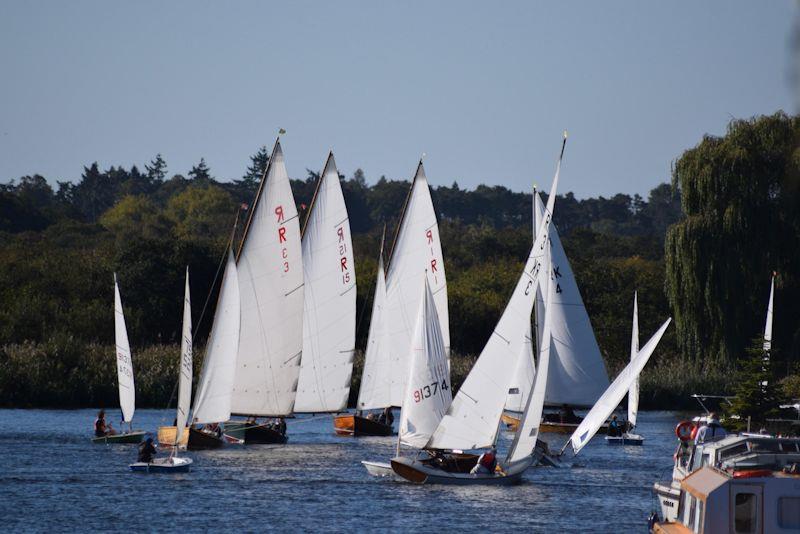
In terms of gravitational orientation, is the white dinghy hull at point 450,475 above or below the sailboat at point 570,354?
below

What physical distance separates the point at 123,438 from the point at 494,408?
52.4 feet

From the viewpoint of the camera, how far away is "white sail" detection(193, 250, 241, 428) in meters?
52.6

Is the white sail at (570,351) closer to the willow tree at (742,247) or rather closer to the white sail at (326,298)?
the white sail at (326,298)

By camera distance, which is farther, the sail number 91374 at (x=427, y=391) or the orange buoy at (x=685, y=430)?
the sail number 91374 at (x=427, y=391)

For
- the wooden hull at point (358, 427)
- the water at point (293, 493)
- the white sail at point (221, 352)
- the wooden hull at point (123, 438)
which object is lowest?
the water at point (293, 493)

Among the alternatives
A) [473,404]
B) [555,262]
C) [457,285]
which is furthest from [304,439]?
[457,285]

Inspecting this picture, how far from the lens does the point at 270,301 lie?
56.3m

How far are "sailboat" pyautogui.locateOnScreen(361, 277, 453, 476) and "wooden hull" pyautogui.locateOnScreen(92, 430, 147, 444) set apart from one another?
459 inches

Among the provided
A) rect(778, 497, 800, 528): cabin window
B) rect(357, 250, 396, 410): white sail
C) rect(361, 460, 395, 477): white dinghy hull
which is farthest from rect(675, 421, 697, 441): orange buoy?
rect(357, 250, 396, 410): white sail

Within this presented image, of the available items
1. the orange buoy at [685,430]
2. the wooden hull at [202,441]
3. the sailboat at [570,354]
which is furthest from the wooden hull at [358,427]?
the orange buoy at [685,430]

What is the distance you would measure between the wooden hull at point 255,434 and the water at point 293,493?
0.61 metres

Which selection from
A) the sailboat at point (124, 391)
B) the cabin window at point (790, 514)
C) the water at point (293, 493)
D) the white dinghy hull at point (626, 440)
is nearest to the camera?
the cabin window at point (790, 514)

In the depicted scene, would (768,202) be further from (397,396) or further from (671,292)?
(397,396)

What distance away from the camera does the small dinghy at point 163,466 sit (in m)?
45.8
